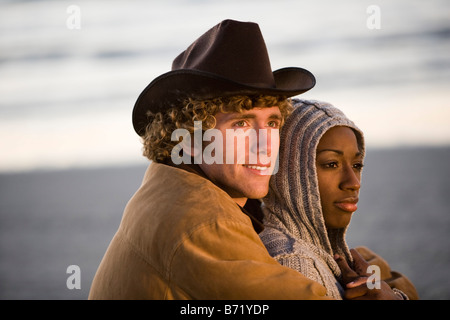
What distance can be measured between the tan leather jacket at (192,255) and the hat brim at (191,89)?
1.60ft

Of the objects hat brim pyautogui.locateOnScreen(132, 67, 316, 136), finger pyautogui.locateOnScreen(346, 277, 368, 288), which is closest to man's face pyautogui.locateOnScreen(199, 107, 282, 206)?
hat brim pyautogui.locateOnScreen(132, 67, 316, 136)

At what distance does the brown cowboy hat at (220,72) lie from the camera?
112 inches

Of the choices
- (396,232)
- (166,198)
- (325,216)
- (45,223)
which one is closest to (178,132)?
(166,198)

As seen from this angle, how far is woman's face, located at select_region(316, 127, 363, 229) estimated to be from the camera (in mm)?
3350

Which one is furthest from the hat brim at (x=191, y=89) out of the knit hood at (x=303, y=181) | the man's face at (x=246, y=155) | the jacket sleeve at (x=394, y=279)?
the jacket sleeve at (x=394, y=279)

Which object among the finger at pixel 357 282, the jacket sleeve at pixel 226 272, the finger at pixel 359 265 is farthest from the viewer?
the finger at pixel 359 265

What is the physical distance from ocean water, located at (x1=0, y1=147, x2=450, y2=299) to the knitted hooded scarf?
39.3ft

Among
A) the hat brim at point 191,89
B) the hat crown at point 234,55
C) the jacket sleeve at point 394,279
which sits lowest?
the jacket sleeve at point 394,279

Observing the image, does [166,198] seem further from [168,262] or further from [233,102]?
[233,102]

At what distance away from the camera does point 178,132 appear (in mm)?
3080

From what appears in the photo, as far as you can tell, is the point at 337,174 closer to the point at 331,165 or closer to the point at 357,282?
the point at 331,165

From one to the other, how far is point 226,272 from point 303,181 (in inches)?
45.7

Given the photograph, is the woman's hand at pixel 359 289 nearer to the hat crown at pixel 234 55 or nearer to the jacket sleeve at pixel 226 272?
the jacket sleeve at pixel 226 272
